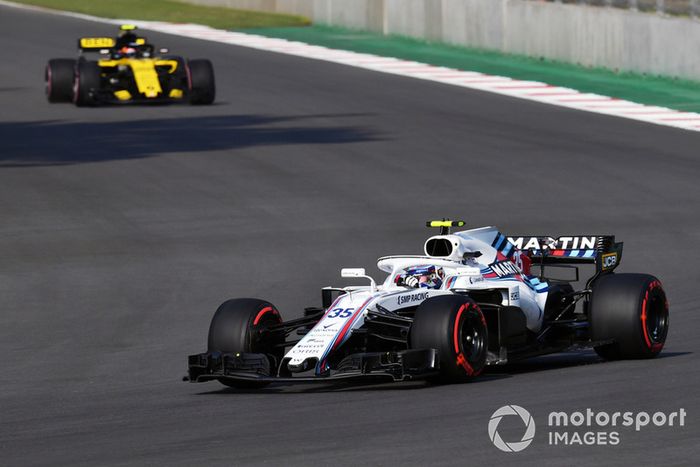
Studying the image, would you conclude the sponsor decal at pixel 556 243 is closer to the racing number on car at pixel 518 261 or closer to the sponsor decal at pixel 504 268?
the racing number on car at pixel 518 261

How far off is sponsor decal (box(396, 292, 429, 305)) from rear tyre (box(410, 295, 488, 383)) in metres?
0.51

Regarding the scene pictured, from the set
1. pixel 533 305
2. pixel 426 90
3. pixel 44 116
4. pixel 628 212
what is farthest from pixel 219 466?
pixel 426 90

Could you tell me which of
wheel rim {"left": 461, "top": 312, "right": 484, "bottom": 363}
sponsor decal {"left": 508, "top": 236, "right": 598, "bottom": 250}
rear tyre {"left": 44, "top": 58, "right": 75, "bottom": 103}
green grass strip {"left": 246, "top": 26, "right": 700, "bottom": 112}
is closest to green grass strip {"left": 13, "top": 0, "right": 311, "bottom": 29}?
green grass strip {"left": 246, "top": 26, "right": 700, "bottom": 112}

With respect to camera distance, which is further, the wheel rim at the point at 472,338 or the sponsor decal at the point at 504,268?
the sponsor decal at the point at 504,268

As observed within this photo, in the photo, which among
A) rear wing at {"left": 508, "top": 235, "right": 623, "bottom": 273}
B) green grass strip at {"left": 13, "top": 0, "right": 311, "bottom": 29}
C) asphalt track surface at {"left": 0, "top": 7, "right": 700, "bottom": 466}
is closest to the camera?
asphalt track surface at {"left": 0, "top": 7, "right": 700, "bottom": 466}

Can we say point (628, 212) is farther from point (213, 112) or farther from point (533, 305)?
point (213, 112)

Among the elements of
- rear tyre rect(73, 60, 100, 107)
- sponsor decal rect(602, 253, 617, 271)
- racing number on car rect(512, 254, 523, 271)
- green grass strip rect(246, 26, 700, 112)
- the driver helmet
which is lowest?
green grass strip rect(246, 26, 700, 112)

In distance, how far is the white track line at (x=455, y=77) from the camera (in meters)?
30.7

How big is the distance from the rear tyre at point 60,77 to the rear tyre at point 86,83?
201mm

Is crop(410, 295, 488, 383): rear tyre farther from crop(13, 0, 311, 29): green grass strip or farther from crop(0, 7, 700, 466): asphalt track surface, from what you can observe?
crop(13, 0, 311, 29): green grass strip

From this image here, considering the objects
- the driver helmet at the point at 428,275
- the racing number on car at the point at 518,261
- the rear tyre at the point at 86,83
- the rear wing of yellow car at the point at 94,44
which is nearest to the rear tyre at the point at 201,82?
the rear wing of yellow car at the point at 94,44

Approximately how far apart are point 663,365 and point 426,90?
72.7 ft

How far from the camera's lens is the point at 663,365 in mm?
12531

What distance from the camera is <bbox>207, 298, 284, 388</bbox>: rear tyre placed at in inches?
481
